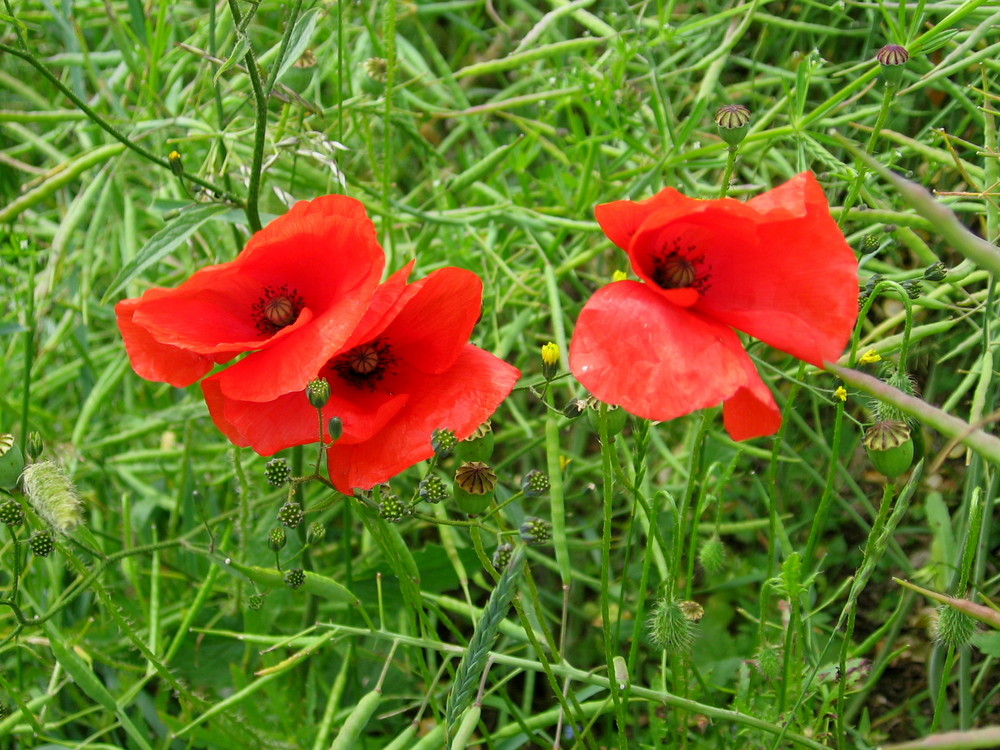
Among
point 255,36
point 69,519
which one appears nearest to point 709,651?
point 69,519

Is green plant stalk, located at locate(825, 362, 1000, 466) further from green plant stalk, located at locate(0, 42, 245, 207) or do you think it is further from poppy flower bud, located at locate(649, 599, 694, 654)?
green plant stalk, located at locate(0, 42, 245, 207)

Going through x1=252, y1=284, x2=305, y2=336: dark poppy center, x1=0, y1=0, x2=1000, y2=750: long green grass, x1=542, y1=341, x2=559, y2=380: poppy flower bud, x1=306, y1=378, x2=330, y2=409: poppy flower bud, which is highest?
x1=306, y1=378, x2=330, y2=409: poppy flower bud

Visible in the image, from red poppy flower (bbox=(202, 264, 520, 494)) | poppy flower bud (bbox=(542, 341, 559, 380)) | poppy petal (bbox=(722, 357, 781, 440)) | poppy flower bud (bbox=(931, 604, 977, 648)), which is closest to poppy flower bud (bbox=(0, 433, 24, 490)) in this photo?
red poppy flower (bbox=(202, 264, 520, 494))

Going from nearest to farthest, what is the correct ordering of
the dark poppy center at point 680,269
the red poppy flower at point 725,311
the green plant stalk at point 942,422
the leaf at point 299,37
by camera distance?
the green plant stalk at point 942,422
the red poppy flower at point 725,311
the dark poppy center at point 680,269
the leaf at point 299,37

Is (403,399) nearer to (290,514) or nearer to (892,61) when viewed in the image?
(290,514)

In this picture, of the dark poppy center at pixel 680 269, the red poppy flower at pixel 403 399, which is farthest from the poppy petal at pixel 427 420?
the dark poppy center at pixel 680 269

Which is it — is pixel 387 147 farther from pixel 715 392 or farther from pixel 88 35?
pixel 88 35

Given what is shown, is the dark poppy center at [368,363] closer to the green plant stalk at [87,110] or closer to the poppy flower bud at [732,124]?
the green plant stalk at [87,110]

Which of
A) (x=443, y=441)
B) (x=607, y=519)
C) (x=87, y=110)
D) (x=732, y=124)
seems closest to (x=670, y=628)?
(x=607, y=519)
